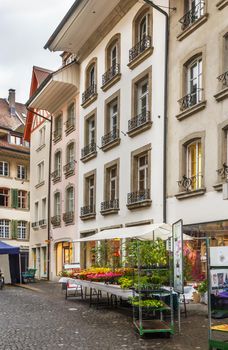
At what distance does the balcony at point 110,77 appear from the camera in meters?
26.8

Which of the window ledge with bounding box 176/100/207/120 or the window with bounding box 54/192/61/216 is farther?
the window with bounding box 54/192/61/216

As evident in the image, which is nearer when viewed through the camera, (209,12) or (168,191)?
(209,12)

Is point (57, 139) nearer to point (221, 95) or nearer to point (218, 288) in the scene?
point (221, 95)

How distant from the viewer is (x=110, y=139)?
2728cm

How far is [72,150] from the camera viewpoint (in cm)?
3359

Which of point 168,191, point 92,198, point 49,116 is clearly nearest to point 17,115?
point 49,116

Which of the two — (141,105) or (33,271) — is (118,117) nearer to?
(141,105)

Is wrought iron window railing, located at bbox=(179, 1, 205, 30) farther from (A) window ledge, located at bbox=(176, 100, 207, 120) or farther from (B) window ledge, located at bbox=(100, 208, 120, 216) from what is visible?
(B) window ledge, located at bbox=(100, 208, 120, 216)

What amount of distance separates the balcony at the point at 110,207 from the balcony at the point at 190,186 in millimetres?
5692

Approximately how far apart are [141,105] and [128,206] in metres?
4.52

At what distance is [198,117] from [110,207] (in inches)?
323

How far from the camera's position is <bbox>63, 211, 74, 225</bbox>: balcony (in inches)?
1260

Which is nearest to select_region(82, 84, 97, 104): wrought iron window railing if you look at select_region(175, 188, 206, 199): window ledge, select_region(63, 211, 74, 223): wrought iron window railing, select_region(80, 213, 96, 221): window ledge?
select_region(80, 213, 96, 221): window ledge

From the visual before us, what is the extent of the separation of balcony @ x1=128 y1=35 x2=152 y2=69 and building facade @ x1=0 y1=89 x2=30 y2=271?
28.0 meters
